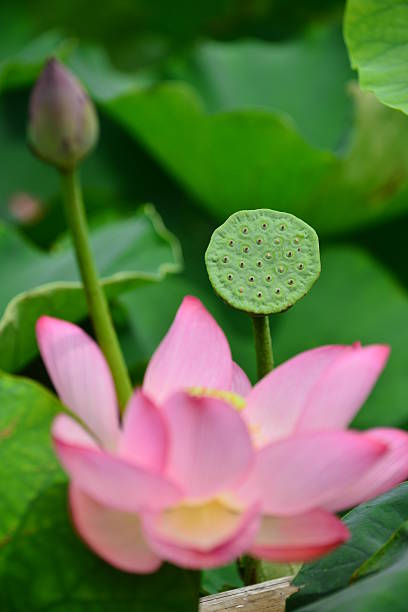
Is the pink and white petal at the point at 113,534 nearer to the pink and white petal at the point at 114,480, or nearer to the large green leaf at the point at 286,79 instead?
the pink and white petal at the point at 114,480

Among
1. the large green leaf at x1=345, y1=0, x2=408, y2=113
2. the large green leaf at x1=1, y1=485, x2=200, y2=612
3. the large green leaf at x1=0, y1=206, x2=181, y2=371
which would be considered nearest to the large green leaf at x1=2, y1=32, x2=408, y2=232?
the large green leaf at x1=0, y1=206, x2=181, y2=371

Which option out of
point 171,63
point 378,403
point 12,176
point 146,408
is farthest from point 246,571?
point 171,63

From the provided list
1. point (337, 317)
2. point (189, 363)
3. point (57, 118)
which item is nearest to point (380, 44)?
point (57, 118)

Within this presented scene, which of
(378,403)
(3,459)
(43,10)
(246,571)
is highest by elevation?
(3,459)

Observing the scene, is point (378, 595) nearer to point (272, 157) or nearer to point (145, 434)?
point (145, 434)

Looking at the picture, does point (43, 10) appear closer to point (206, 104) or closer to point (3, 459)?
point (206, 104)

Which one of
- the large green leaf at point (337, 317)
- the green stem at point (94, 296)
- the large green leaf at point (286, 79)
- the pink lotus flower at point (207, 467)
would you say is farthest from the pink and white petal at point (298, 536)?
the large green leaf at point (286, 79)

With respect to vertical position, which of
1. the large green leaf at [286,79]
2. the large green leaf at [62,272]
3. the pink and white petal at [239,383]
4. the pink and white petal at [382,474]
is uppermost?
the pink and white petal at [382,474]
